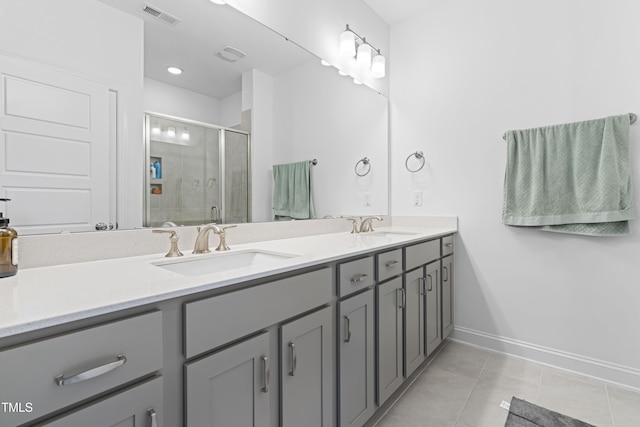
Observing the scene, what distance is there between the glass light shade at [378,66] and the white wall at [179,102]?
1509mm

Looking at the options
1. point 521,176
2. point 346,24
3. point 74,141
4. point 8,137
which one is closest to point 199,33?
point 74,141

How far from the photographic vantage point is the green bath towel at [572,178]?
1.75 m

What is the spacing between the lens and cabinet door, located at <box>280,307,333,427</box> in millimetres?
1015

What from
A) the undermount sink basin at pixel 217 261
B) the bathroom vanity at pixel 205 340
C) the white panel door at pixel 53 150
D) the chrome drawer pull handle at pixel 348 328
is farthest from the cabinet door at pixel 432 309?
the white panel door at pixel 53 150

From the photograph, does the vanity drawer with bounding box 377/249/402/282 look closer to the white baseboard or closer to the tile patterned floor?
the tile patterned floor

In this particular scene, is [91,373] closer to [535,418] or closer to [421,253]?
[421,253]

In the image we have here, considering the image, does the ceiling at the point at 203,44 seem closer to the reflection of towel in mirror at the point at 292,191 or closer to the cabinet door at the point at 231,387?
the reflection of towel in mirror at the point at 292,191

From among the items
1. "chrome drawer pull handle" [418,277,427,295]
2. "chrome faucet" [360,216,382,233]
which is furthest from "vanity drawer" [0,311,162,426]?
"chrome faucet" [360,216,382,233]

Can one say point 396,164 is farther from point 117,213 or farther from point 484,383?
point 117,213

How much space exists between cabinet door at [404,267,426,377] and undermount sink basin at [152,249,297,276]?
31.3 inches

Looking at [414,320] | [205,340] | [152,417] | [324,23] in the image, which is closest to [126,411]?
[152,417]

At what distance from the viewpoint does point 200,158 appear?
140cm

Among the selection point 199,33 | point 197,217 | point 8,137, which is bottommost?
point 197,217

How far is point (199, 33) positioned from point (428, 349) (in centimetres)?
214
